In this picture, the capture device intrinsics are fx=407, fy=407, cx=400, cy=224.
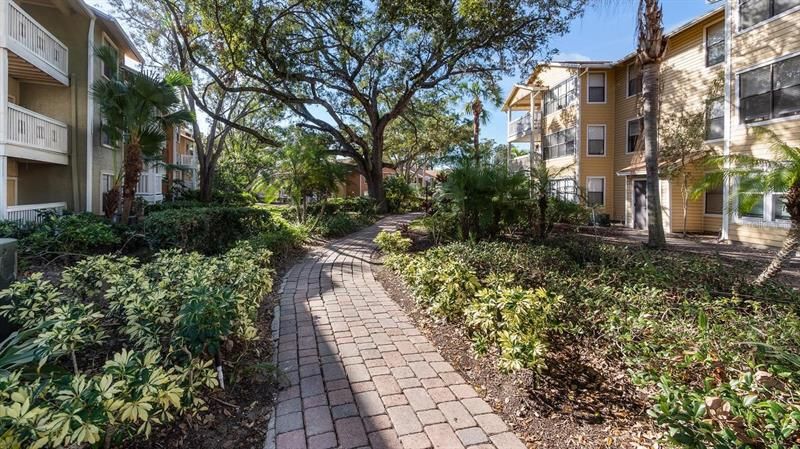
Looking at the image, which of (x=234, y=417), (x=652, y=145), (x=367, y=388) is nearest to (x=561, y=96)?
(x=652, y=145)

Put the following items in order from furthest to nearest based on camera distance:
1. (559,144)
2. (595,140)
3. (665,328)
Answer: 1. (559,144)
2. (595,140)
3. (665,328)

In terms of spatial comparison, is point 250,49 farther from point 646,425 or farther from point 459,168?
point 646,425

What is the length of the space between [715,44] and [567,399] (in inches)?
645

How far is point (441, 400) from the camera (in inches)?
123

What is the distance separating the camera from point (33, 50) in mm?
Answer: 10305

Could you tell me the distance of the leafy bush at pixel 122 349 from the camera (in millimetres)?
1889

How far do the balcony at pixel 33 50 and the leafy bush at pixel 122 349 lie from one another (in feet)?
28.1

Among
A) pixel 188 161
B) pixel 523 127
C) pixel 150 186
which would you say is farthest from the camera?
pixel 188 161

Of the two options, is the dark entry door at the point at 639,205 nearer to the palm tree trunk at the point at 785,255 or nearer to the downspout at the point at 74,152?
the palm tree trunk at the point at 785,255

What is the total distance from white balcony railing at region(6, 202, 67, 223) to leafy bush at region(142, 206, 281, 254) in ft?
10.7

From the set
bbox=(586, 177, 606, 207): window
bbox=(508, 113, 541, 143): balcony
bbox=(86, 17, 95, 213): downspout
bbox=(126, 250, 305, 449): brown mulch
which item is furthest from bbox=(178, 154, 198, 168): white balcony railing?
bbox=(126, 250, 305, 449): brown mulch

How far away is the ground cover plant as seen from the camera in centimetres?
215

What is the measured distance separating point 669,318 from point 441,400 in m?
2.60

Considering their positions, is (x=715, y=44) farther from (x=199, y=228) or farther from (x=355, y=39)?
(x=199, y=228)
